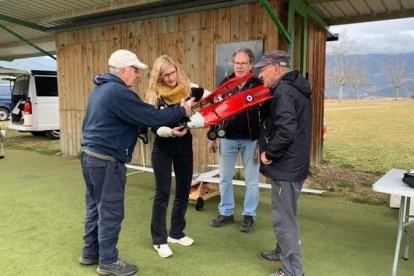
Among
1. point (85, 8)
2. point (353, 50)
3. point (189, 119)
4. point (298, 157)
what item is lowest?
point (298, 157)

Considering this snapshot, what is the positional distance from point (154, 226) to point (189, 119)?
1.02m

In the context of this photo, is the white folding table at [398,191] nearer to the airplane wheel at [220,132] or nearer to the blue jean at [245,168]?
the blue jean at [245,168]

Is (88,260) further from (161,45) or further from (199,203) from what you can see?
(161,45)

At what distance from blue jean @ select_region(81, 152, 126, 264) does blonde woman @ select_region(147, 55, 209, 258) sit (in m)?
0.42

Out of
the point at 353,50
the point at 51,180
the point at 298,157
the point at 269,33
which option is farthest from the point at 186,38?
the point at 353,50

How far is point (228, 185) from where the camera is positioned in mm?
4004

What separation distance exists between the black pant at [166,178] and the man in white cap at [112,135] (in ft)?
1.27

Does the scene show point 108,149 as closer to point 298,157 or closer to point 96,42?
point 298,157

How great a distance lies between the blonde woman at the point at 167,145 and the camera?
3.15 metres

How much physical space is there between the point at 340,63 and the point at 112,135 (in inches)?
1920

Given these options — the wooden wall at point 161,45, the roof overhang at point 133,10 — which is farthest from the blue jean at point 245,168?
the roof overhang at point 133,10

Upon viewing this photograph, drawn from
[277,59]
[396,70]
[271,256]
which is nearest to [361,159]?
[271,256]

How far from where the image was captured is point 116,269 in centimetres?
295

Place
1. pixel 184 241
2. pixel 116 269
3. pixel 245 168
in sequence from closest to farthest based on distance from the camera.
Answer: pixel 116 269 < pixel 184 241 < pixel 245 168
